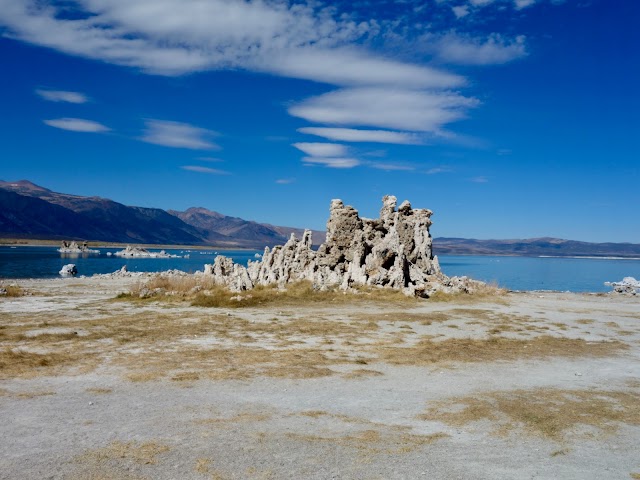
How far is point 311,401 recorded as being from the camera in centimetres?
907

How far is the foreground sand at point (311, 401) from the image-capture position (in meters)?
6.36

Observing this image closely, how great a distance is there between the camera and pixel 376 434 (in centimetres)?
744

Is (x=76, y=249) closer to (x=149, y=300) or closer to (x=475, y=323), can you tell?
(x=149, y=300)

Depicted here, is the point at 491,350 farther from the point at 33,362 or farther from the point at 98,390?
the point at 33,362

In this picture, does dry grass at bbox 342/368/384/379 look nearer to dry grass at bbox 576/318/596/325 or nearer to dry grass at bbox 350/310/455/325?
dry grass at bbox 350/310/455/325

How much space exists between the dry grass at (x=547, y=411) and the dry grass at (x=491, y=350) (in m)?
3.27

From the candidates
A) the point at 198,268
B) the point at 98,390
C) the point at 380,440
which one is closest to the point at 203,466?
the point at 380,440

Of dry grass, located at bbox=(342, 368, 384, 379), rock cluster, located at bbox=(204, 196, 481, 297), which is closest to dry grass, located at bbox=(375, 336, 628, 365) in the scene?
dry grass, located at bbox=(342, 368, 384, 379)

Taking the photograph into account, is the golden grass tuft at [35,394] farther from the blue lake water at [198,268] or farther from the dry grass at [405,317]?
the blue lake water at [198,268]

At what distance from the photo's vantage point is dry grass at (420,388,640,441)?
793cm

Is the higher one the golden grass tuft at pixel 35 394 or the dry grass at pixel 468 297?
the dry grass at pixel 468 297

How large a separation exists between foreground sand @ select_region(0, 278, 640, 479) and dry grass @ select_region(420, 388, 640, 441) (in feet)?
0.12

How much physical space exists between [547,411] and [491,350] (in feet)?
19.5

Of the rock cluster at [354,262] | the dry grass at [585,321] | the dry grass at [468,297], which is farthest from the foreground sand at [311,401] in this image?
the rock cluster at [354,262]
